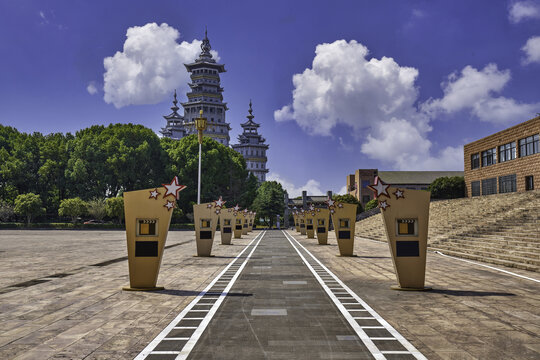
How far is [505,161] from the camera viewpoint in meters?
46.4

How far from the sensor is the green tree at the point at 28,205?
63.2 meters

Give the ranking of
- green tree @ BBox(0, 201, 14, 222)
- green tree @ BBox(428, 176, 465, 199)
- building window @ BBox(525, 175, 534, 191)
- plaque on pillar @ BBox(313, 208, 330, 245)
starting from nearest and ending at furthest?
plaque on pillar @ BBox(313, 208, 330, 245), building window @ BBox(525, 175, 534, 191), green tree @ BBox(428, 176, 465, 199), green tree @ BBox(0, 201, 14, 222)

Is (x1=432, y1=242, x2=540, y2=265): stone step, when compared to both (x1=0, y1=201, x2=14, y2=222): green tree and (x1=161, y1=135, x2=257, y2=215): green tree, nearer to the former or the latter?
(x1=161, y1=135, x2=257, y2=215): green tree

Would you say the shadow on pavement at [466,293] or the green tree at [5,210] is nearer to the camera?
the shadow on pavement at [466,293]

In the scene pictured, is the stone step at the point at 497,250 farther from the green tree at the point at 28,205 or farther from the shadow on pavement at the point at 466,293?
the green tree at the point at 28,205

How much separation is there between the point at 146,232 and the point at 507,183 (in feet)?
147

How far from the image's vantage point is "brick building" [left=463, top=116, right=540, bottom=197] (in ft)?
135

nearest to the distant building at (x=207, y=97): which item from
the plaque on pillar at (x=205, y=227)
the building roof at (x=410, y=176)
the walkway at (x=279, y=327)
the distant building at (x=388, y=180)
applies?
the distant building at (x=388, y=180)

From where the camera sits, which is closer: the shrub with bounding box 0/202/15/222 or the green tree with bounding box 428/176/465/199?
the green tree with bounding box 428/176/465/199

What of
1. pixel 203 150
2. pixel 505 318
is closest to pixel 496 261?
pixel 505 318

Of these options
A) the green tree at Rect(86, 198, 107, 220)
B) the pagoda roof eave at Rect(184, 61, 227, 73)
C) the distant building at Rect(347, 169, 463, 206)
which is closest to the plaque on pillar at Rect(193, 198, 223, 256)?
the green tree at Rect(86, 198, 107, 220)

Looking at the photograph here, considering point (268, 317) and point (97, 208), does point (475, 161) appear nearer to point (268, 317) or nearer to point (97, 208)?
point (268, 317)

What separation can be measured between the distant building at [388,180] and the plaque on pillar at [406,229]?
75.3m

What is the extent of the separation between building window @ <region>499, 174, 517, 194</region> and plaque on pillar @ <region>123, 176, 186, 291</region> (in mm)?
42733
